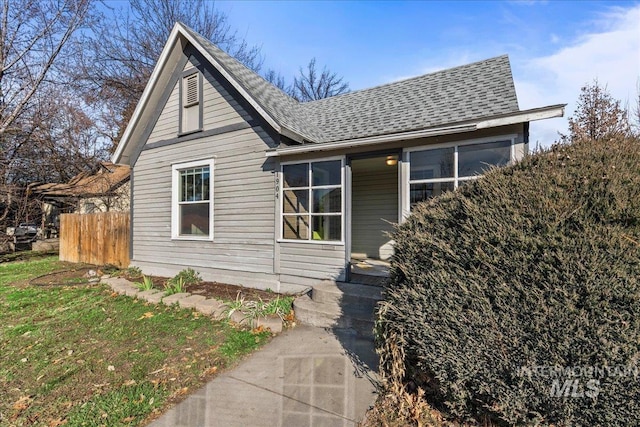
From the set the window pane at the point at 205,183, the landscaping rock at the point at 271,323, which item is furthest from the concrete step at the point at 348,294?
the window pane at the point at 205,183

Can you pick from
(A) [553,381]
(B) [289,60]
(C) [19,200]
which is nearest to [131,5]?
(B) [289,60]

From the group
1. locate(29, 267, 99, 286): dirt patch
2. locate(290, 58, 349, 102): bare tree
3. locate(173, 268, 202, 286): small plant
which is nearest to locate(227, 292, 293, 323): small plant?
locate(173, 268, 202, 286): small plant

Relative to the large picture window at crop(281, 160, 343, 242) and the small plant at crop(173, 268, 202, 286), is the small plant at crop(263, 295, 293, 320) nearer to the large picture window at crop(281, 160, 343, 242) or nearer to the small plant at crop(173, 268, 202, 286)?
the large picture window at crop(281, 160, 343, 242)

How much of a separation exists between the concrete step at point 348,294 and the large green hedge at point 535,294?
1.87 m

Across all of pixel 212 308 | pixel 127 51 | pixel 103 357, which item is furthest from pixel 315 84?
pixel 103 357

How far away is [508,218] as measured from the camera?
220 cm

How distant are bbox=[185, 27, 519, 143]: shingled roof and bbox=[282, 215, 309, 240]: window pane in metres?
1.77

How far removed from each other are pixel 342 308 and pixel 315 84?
24.4m

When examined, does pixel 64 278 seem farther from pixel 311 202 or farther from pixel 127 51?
pixel 127 51

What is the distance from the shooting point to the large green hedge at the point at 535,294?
6.04 ft

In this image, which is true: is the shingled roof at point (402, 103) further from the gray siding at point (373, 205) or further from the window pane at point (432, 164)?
the gray siding at point (373, 205)

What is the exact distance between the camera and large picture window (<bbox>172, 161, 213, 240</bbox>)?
763 centimetres

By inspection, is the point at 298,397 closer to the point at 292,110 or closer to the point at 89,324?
the point at 89,324

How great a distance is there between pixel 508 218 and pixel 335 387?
2251 mm
